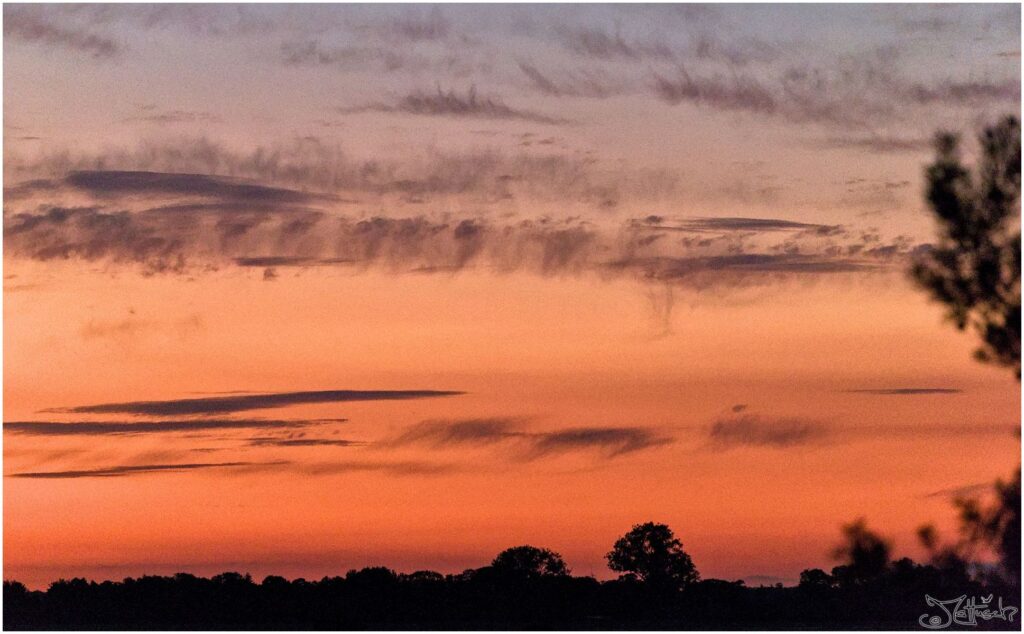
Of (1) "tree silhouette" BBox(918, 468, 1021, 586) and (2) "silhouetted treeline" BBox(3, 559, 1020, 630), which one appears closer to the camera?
(1) "tree silhouette" BBox(918, 468, 1021, 586)

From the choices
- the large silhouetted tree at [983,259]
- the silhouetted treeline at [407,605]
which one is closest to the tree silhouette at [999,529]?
the large silhouetted tree at [983,259]

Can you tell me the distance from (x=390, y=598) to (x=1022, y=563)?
16085 millimetres

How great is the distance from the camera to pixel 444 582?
34.8 meters

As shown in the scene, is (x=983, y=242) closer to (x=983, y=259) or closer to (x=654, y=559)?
(x=983, y=259)

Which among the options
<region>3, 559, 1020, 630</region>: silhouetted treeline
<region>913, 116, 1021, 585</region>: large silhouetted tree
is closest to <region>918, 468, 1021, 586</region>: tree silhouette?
<region>913, 116, 1021, 585</region>: large silhouetted tree

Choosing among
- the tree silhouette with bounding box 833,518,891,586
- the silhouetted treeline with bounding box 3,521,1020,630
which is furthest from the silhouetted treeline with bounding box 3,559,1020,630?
the tree silhouette with bounding box 833,518,891,586

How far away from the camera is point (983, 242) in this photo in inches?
862

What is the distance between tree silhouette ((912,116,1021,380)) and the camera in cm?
2153

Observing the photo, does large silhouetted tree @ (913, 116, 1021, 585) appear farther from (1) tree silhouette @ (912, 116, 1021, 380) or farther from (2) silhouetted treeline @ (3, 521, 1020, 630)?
(2) silhouetted treeline @ (3, 521, 1020, 630)

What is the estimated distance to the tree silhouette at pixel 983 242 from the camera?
21531 millimetres

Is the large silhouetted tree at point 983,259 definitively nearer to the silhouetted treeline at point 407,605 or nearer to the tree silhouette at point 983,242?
the tree silhouette at point 983,242

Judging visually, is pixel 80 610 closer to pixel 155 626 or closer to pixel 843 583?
pixel 155 626

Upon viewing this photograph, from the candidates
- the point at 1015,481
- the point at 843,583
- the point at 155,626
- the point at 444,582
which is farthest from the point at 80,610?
the point at 1015,481

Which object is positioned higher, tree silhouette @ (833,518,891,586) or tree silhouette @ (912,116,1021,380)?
tree silhouette @ (912,116,1021,380)
